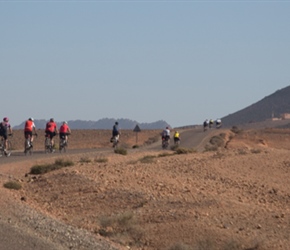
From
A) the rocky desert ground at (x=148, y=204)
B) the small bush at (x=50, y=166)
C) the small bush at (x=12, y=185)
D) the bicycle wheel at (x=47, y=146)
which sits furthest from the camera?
the bicycle wheel at (x=47, y=146)

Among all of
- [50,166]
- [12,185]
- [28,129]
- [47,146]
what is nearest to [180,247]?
[12,185]

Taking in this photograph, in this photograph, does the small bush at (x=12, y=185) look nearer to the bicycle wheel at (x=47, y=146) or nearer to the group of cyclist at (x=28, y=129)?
the group of cyclist at (x=28, y=129)

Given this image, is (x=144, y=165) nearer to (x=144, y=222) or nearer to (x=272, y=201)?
(x=272, y=201)

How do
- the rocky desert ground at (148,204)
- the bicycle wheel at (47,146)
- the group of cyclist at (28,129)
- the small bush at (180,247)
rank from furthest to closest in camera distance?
the bicycle wheel at (47,146) < the group of cyclist at (28,129) < the rocky desert ground at (148,204) < the small bush at (180,247)

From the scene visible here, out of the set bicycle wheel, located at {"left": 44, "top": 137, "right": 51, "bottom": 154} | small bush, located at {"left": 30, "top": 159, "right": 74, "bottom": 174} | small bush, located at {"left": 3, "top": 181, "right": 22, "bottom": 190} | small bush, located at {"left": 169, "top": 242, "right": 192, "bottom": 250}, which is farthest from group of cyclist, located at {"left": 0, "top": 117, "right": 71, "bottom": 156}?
small bush, located at {"left": 169, "top": 242, "right": 192, "bottom": 250}

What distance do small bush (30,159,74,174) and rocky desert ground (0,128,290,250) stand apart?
40cm

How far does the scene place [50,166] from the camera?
3180 cm

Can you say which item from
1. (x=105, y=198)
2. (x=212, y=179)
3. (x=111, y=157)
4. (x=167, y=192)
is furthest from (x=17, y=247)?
(x=111, y=157)

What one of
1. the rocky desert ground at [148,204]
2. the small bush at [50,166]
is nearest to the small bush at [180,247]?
the rocky desert ground at [148,204]

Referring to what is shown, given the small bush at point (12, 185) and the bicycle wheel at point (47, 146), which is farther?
the bicycle wheel at point (47, 146)

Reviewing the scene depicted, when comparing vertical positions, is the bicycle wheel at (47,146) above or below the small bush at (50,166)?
above

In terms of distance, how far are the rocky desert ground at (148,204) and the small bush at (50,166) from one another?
40 centimetres

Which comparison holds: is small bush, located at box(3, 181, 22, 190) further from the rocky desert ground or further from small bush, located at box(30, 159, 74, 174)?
small bush, located at box(30, 159, 74, 174)

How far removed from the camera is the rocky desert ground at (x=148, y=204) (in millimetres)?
19906
